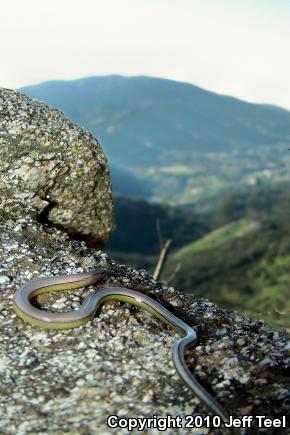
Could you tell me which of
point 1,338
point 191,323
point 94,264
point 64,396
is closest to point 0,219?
point 94,264

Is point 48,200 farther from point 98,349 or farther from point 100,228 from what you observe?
point 98,349

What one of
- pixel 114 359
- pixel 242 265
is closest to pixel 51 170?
pixel 114 359

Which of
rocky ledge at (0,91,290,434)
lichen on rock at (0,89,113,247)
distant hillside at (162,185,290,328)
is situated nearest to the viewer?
rocky ledge at (0,91,290,434)

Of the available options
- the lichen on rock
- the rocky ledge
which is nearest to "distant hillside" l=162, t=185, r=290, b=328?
the lichen on rock

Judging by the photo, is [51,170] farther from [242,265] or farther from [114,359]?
[242,265]

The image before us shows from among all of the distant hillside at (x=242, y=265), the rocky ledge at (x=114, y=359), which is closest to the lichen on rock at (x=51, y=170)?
the rocky ledge at (x=114, y=359)

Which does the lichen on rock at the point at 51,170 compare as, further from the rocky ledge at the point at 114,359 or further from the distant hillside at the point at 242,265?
the distant hillside at the point at 242,265

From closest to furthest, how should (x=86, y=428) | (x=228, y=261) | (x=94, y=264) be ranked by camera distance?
1. (x=86, y=428)
2. (x=94, y=264)
3. (x=228, y=261)

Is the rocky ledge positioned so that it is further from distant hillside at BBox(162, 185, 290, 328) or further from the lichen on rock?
distant hillside at BBox(162, 185, 290, 328)
